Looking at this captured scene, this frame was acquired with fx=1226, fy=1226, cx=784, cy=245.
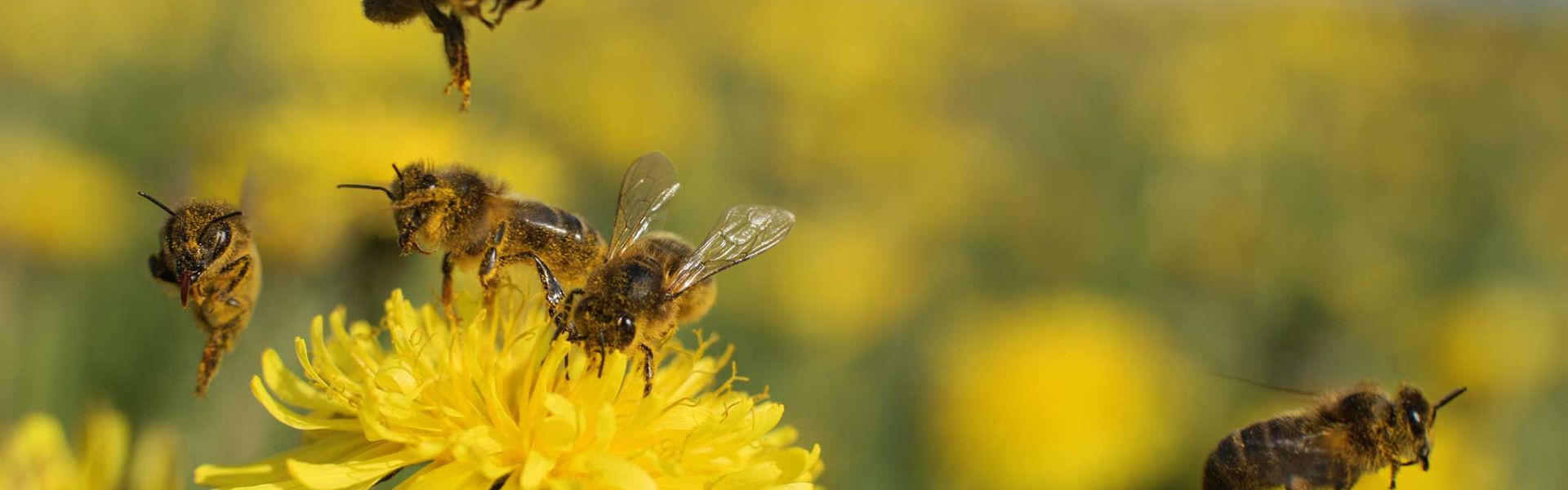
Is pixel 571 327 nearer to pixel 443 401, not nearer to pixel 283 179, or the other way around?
pixel 443 401

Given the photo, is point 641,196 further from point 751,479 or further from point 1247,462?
point 1247,462

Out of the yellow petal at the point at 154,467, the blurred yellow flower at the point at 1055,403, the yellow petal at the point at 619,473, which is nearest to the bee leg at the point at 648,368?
the yellow petal at the point at 619,473

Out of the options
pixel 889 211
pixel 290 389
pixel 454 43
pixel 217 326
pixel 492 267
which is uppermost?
pixel 454 43

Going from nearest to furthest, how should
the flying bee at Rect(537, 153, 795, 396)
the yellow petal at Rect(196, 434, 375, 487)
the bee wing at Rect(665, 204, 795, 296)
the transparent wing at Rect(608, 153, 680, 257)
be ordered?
the yellow petal at Rect(196, 434, 375, 487)
the flying bee at Rect(537, 153, 795, 396)
the bee wing at Rect(665, 204, 795, 296)
the transparent wing at Rect(608, 153, 680, 257)

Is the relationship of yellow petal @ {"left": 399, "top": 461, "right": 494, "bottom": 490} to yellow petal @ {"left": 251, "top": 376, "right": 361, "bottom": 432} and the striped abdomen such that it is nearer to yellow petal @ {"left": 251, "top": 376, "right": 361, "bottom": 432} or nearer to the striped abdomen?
yellow petal @ {"left": 251, "top": 376, "right": 361, "bottom": 432}

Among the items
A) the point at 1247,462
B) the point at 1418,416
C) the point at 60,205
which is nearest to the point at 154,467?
the point at 1247,462

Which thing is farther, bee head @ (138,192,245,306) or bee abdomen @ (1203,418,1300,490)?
bee abdomen @ (1203,418,1300,490)

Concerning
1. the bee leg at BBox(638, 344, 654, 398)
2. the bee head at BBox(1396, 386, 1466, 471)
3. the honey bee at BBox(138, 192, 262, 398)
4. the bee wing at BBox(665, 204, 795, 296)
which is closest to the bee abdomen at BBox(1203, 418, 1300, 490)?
the bee head at BBox(1396, 386, 1466, 471)

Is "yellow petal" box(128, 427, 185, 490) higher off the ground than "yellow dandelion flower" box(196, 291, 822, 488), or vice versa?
"yellow dandelion flower" box(196, 291, 822, 488)
